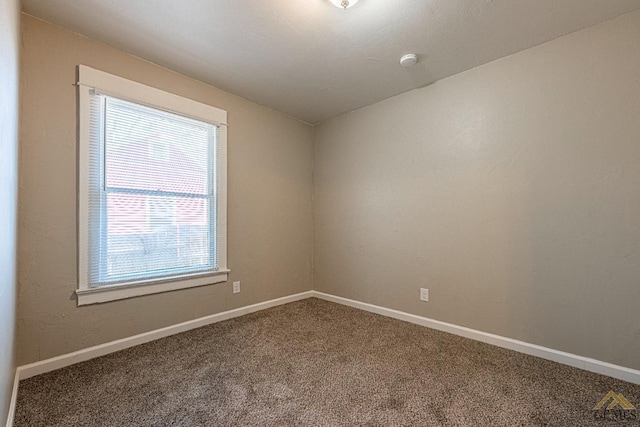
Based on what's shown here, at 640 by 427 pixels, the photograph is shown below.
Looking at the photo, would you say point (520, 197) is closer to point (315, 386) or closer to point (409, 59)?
point (409, 59)

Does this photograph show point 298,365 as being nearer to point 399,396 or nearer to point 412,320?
point 399,396

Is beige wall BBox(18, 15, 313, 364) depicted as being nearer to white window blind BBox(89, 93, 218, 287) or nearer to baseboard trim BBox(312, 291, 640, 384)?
white window blind BBox(89, 93, 218, 287)

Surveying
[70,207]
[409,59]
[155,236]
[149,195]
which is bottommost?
[155,236]

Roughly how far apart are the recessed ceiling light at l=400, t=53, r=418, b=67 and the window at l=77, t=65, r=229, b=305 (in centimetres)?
177

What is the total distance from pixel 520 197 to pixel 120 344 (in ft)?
10.8

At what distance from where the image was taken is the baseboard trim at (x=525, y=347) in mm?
1748

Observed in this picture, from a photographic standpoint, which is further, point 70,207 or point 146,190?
point 146,190

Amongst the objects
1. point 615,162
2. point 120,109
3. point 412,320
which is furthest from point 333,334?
point 120,109

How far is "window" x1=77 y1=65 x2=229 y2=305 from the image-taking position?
201 centimetres

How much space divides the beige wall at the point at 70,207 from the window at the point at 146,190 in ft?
0.27

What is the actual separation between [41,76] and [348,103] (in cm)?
254

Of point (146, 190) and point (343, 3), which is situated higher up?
point (343, 3)

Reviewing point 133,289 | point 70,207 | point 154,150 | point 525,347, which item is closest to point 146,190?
point 154,150

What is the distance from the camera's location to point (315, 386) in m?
1.68
